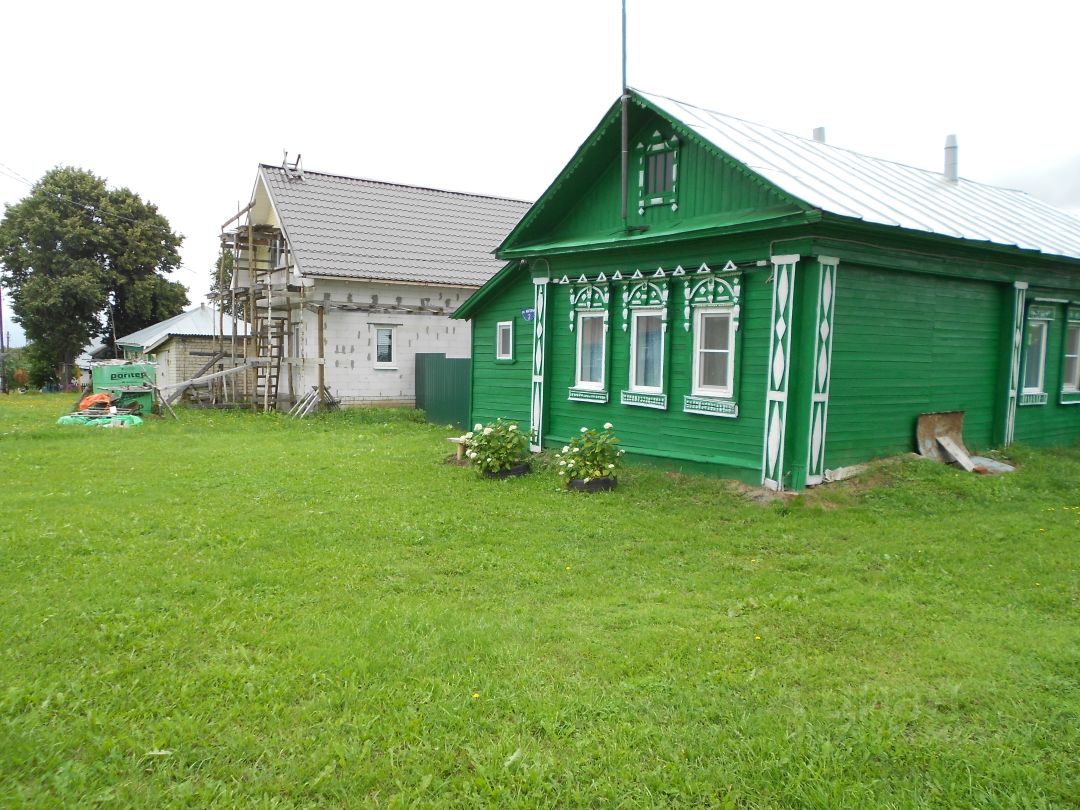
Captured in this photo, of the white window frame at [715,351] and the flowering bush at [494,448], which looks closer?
the white window frame at [715,351]

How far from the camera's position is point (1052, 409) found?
47.0ft

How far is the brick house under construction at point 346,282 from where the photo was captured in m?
22.5

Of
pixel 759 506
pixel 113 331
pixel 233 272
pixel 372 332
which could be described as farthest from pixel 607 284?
pixel 113 331

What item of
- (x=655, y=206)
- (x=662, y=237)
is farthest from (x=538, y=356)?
(x=662, y=237)

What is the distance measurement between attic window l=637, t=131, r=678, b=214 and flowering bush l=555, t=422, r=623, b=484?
378cm

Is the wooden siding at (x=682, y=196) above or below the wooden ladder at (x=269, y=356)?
above

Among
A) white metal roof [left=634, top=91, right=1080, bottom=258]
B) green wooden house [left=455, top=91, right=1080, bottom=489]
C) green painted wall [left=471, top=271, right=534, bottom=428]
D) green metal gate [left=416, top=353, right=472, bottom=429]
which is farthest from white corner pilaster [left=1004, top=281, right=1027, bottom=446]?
green metal gate [left=416, top=353, right=472, bottom=429]

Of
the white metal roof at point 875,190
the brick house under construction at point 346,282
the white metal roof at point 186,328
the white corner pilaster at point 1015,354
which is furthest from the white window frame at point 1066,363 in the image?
the white metal roof at point 186,328

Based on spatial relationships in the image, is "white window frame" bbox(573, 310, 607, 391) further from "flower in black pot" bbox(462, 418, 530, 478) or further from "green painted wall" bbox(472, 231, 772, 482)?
"flower in black pot" bbox(462, 418, 530, 478)

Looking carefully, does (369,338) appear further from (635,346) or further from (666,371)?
(666,371)

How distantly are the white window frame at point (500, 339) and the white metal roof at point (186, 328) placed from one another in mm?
17044

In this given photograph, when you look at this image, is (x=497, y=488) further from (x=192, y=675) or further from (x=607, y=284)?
(x=192, y=675)

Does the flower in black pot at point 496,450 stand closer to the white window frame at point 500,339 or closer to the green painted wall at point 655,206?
the green painted wall at point 655,206

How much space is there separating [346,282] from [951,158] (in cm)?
1539
